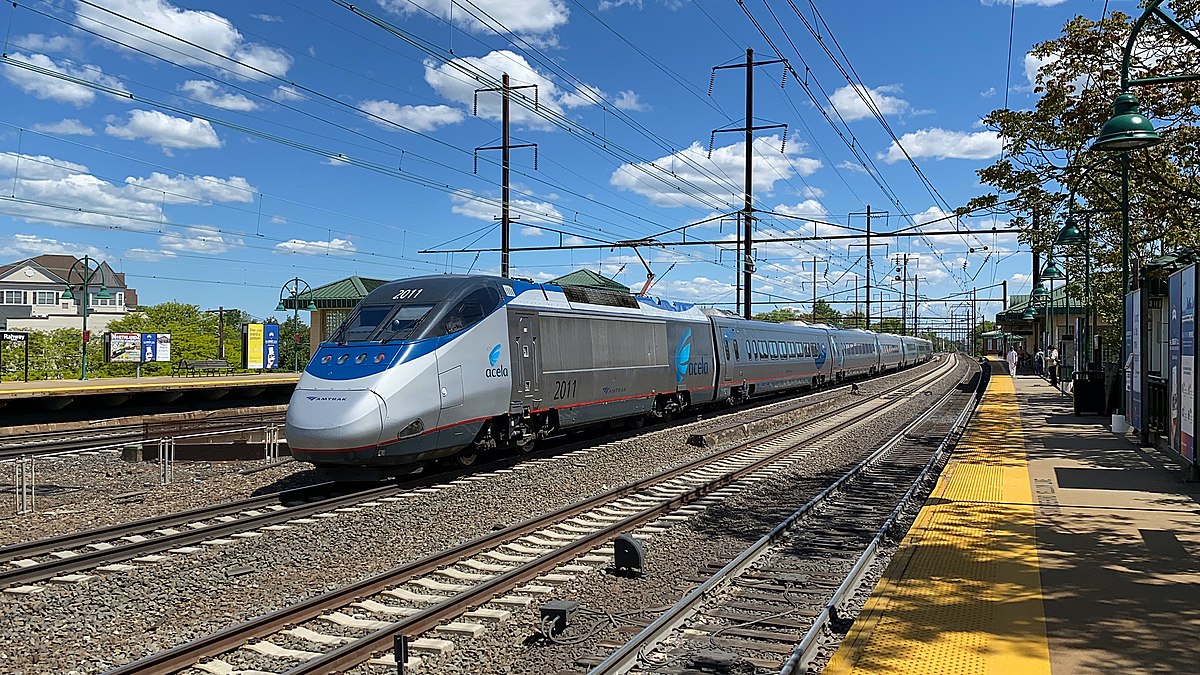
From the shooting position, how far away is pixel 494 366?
14.4 meters

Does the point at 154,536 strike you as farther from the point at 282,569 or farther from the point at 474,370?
the point at 474,370

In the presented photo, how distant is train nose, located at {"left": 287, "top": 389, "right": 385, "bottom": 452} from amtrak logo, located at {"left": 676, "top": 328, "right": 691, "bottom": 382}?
39.5 feet

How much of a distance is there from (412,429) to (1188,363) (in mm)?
10594

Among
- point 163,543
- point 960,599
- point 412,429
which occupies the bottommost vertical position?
point 163,543

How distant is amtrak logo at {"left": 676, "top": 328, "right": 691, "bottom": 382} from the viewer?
23078 mm

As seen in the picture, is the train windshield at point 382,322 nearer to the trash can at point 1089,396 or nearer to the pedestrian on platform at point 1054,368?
the trash can at point 1089,396

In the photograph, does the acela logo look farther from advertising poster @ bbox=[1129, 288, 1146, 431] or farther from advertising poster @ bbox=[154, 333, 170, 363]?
advertising poster @ bbox=[154, 333, 170, 363]

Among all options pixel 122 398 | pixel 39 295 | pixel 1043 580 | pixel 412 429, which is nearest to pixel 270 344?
pixel 122 398

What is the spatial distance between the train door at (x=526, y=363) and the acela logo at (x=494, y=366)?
0.42 meters

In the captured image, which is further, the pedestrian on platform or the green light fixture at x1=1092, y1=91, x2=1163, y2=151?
the pedestrian on platform

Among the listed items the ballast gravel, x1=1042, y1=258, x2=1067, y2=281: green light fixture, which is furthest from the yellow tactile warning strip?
x1=1042, y1=258, x2=1067, y2=281: green light fixture

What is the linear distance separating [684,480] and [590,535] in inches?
186

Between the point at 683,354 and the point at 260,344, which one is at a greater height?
the point at 260,344

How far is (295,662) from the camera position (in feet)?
20.5
